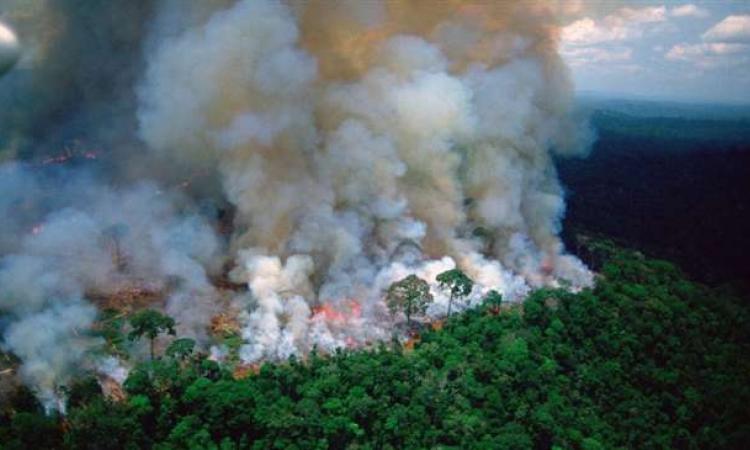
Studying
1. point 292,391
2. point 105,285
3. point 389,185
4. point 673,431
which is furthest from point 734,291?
point 105,285

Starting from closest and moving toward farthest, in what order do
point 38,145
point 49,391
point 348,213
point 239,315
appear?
1. point 49,391
2. point 239,315
3. point 348,213
4. point 38,145

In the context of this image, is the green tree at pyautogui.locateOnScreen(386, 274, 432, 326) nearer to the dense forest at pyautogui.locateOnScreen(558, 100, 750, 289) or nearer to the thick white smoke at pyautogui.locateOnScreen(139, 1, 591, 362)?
the thick white smoke at pyautogui.locateOnScreen(139, 1, 591, 362)

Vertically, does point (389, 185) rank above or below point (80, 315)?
above

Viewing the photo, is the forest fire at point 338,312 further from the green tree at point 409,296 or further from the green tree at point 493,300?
the green tree at point 493,300

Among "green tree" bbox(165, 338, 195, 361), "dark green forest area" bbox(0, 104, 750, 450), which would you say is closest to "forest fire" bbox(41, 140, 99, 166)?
"dark green forest area" bbox(0, 104, 750, 450)

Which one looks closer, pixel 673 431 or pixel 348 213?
pixel 673 431

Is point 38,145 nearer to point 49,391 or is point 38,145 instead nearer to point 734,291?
point 49,391

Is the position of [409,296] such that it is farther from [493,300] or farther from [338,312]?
[493,300]
